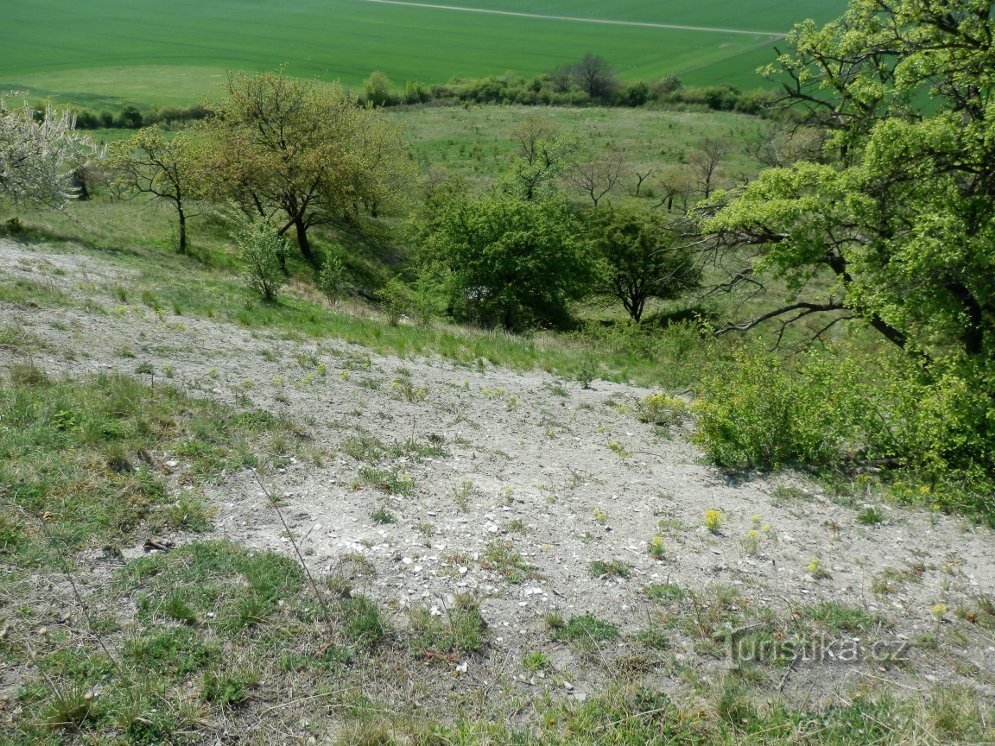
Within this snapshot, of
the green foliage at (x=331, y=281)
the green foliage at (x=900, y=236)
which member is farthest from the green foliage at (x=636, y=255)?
the green foliage at (x=900, y=236)

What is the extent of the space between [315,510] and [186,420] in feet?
9.36

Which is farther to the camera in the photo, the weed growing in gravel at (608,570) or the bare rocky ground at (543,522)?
the weed growing in gravel at (608,570)

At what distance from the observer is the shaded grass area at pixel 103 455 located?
693cm

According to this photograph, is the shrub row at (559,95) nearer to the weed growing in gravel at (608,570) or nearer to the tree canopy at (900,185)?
the tree canopy at (900,185)

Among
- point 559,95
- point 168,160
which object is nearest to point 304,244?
point 168,160

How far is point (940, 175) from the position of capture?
12.7 m

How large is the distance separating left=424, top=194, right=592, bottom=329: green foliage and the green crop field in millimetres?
62337

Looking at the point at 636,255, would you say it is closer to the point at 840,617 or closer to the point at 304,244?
the point at 304,244

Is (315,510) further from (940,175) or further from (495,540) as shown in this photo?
(940,175)

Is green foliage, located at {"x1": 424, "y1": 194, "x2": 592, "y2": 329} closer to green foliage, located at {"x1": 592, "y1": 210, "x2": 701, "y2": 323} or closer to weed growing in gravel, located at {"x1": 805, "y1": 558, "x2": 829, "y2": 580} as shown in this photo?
green foliage, located at {"x1": 592, "y1": 210, "x2": 701, "y2": 323}

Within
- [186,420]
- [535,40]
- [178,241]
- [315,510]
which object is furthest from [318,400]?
[535,40]

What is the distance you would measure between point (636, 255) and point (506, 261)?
372 inches

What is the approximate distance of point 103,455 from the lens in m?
8.21

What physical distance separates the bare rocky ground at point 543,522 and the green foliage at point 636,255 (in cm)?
2216
